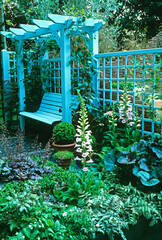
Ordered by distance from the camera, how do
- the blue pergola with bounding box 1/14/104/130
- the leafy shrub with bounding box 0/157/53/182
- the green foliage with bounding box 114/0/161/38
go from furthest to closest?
the green foliage with bounding box 114/0/161/38 < the blue pergola with bounding box 1/14/104/130 < the leafy shrub with bounding box 0/157/53/182

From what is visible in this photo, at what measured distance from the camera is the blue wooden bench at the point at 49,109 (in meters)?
5.56

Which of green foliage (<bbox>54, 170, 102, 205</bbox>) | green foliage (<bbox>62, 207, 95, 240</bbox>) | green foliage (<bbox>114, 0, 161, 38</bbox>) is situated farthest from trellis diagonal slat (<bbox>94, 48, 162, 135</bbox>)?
green foliage (<bbox>114, 0, 161, 38</bbox>)

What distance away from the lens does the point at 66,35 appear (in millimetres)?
4574

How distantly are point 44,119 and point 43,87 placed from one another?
172cm

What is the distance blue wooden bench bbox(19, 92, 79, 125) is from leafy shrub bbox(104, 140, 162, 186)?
2.42 m

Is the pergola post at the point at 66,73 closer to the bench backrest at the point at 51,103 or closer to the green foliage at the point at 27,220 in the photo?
the bench backrest at the point at 51,103

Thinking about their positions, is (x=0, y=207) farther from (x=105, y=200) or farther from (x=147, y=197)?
(x=147, y=197)

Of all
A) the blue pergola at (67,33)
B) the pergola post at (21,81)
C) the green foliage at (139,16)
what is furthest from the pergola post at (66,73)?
the green foliage at (139,16)

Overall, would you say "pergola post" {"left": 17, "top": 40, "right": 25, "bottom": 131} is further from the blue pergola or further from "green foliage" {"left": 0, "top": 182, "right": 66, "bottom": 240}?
"green foliage" {"left": 0, "top": 182, "right": 66, "bottom": 240}

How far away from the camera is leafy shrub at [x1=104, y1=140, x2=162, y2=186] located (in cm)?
269

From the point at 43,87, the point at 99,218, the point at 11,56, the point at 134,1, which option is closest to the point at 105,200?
the point at 99,218

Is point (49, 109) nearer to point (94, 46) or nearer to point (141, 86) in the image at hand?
point (94, 46)

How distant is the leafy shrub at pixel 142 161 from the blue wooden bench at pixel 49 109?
2.42 meters

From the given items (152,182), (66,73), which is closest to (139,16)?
(66,73)
